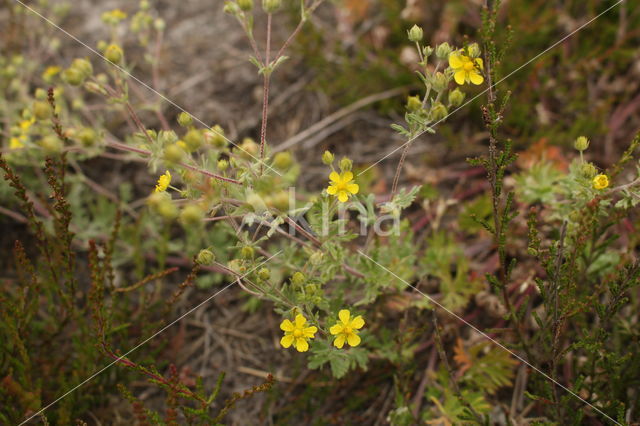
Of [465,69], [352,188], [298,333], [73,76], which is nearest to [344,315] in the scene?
[298,333]

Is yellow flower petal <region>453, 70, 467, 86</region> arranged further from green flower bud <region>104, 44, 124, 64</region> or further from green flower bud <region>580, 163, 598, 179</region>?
green flower bud <region>104, 44, 124, 64</region>

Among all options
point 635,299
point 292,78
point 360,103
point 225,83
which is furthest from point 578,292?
point 225,83

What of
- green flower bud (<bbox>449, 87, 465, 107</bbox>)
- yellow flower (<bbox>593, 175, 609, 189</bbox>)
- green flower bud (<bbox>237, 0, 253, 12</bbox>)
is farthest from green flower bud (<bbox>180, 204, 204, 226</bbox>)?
yellow flower (<bbox>593, 175, 609, 189</bbox>)

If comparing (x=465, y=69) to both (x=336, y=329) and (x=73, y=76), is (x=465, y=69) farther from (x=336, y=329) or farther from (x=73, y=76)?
(x=73, y=76)

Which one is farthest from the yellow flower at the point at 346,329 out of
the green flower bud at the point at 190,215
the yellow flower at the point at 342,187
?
the green flower bud at the point at 190,215

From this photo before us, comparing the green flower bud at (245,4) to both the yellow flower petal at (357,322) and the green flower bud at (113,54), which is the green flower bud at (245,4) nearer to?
the green flower bud at (113,54)

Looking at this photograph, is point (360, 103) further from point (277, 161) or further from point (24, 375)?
point (24, 375)
